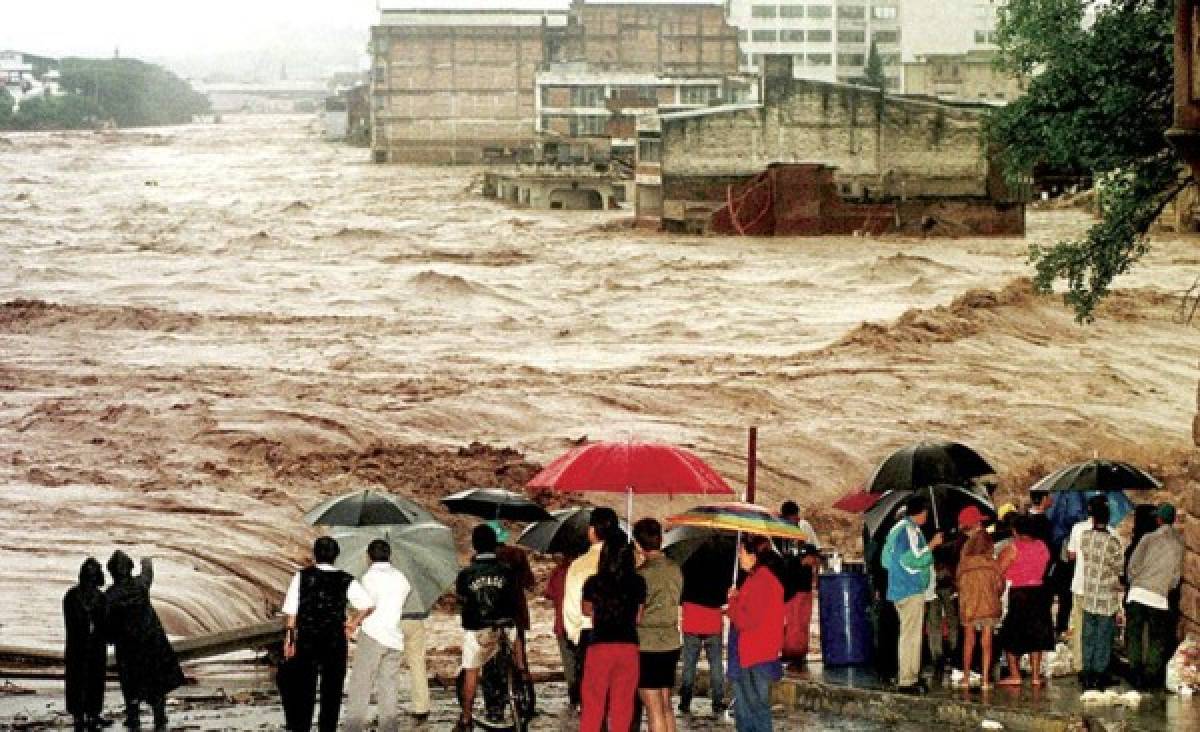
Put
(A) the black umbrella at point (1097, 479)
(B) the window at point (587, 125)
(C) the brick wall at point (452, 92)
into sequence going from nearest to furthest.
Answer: (A) the black umbrella at point (1097, 479), (B) the window at point (587, 125), (C) the brick wall at point (452, 92)

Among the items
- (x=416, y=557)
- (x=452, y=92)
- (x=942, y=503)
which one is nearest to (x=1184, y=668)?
(x=942, y=503)

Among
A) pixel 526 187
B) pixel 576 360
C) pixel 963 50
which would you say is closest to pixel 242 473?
pixel 576 360

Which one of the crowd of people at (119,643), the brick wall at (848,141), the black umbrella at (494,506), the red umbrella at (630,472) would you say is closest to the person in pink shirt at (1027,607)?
the red umbrella at (630,472)

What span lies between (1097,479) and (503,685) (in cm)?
491

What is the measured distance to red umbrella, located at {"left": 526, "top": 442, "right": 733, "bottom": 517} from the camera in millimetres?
13375

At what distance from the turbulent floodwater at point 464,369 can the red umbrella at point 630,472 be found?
195 inches

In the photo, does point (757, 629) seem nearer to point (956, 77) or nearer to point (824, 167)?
point (824, 167)

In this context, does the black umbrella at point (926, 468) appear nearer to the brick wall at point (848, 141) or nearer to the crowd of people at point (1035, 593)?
the crowd of people at point (1035, 593)

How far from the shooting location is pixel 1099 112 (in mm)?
21219

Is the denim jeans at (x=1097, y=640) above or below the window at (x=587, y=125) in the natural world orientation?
below

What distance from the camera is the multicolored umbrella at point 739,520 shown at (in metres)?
12.5

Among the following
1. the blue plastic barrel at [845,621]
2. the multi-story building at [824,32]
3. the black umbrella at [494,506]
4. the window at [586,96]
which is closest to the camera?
Answer: the black umbrella at [494,506]

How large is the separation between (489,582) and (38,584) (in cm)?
932

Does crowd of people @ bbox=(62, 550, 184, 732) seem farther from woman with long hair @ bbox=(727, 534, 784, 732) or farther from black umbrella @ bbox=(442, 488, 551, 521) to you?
woman with long hair @ bbox=(727, 534, 784, 732)
